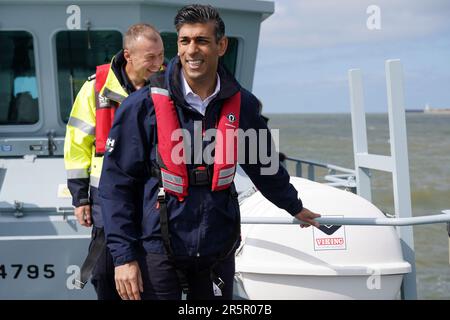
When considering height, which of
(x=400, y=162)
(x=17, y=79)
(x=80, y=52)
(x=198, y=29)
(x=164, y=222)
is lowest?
(x=164, y=222)

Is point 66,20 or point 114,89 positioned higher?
point 66,20

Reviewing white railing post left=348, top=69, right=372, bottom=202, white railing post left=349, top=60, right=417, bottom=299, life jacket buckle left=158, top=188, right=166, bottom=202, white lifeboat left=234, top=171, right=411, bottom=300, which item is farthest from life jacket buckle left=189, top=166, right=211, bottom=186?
white railing post left=348, top=69, right=372, bottom=202

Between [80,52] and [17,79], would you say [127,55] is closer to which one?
[80,52]

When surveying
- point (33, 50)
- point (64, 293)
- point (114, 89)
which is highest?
point (33, 50)

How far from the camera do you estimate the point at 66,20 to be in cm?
552

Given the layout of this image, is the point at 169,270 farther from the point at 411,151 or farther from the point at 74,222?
the point at 411,151

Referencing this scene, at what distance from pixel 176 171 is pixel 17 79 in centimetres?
369

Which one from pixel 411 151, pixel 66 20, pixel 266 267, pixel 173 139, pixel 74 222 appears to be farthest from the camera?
pixel 411 151

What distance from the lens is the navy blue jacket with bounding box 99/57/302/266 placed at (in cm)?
234

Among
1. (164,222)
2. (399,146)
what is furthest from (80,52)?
(164,222)

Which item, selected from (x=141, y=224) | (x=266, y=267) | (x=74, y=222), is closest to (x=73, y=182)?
(x=141, y=224)

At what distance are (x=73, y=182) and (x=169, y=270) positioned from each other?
0.97 meters

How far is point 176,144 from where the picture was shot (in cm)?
234

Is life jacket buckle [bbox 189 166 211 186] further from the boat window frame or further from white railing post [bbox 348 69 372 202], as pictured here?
the boat window frame
